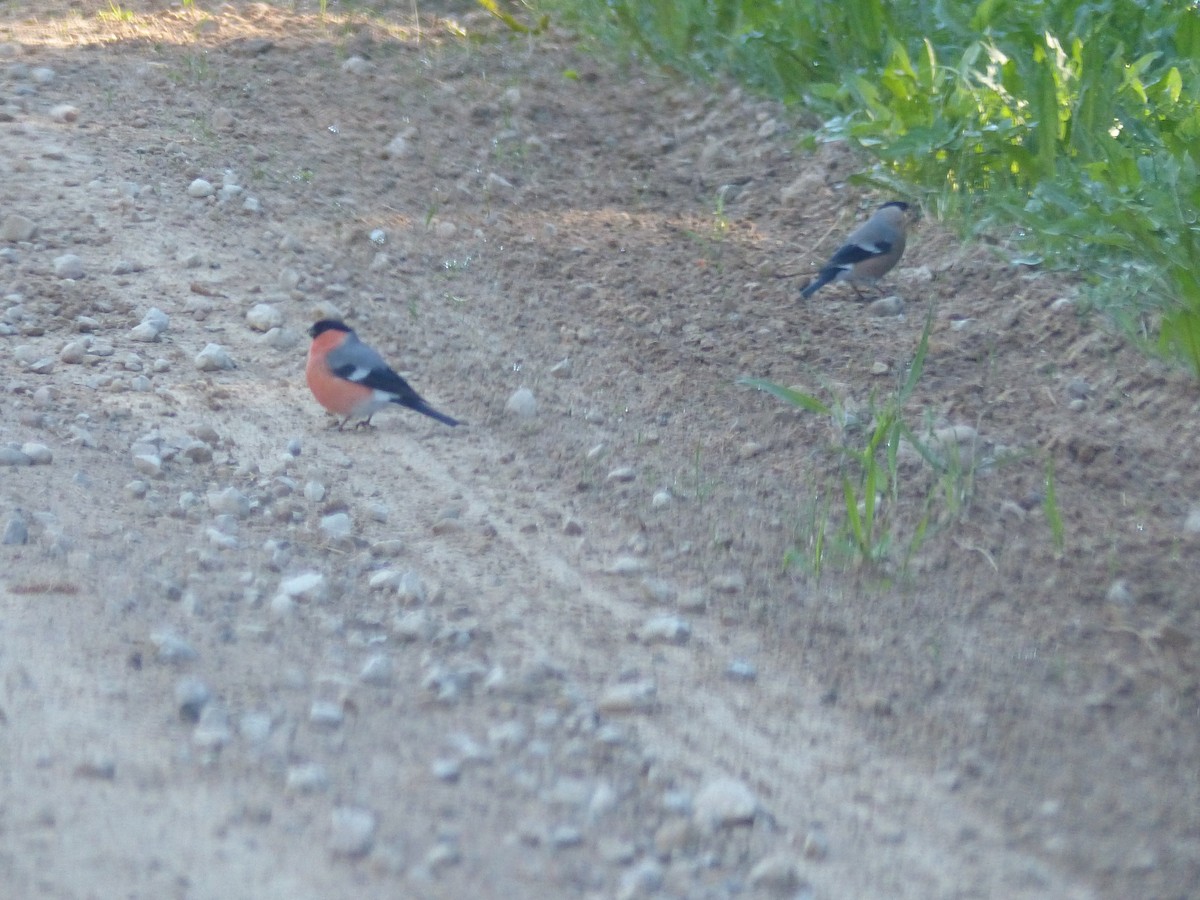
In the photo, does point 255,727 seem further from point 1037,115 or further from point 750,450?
point 1037,115

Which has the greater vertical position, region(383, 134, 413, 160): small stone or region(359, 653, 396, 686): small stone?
region(359, 653, 396, 686): small stone

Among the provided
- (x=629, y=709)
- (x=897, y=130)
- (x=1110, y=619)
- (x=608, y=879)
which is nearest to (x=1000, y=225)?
(x=897, y=130)

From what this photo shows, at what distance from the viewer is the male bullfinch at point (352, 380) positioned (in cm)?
488

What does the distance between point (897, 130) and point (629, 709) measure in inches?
160

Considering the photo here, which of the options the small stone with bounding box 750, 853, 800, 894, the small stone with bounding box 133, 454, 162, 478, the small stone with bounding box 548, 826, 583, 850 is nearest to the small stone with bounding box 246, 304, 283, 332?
the small stone with bounding box 133, 454, 162, 478

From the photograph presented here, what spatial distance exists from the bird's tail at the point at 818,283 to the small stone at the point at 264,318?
7.36ft

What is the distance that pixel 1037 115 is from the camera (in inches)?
240

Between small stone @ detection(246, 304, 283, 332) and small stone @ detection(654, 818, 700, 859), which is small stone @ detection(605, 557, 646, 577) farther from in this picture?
small stone @ detection(246, 304, 283, 332)

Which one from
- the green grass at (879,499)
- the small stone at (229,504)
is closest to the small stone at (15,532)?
the small stone at (229,504)

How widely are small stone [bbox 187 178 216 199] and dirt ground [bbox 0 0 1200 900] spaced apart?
57 mm

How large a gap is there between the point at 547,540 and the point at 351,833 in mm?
1588

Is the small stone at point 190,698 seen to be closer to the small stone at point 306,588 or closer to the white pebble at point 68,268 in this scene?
the small stone at point 306,588

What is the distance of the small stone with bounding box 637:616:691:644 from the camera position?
3807mm

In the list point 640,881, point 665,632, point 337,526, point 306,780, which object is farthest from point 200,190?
point 640,881
